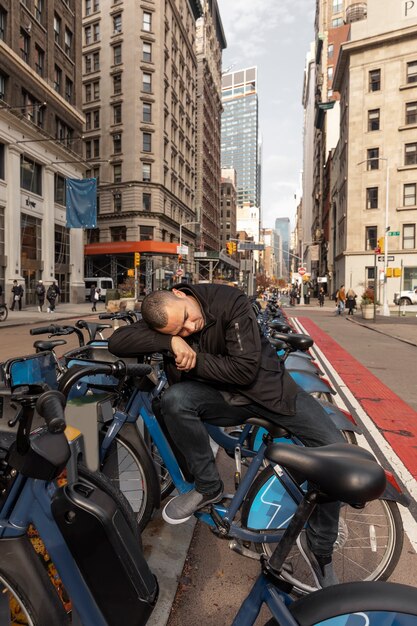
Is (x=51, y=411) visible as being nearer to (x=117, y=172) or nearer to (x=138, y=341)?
(x=138, y=341)

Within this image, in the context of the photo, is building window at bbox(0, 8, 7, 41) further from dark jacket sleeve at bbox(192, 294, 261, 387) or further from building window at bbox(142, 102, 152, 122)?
dark jacket sleeve at bbox(192, 294, 261, 387)

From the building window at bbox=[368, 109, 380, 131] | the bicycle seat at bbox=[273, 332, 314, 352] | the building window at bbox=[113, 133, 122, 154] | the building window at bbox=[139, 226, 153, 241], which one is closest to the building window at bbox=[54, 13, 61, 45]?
the building window at bbox=[113, 133, 122, 154]

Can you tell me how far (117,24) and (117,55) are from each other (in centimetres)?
385

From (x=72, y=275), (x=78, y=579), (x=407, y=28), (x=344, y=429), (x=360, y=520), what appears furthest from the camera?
(x=407, y=28)

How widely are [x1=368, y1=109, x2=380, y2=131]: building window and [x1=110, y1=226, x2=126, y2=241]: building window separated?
3093 cm

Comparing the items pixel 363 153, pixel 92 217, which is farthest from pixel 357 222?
pixel 92 217

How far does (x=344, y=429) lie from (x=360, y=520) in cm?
65

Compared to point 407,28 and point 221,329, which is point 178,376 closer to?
point 221,329

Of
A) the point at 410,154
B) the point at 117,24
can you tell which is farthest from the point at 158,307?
the point at 117,24

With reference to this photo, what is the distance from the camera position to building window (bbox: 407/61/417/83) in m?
41.9

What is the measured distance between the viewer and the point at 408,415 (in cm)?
637

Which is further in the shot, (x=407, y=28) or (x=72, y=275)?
(x=407, y=28)

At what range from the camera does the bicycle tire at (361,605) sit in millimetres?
1109

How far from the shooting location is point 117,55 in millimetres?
53438
